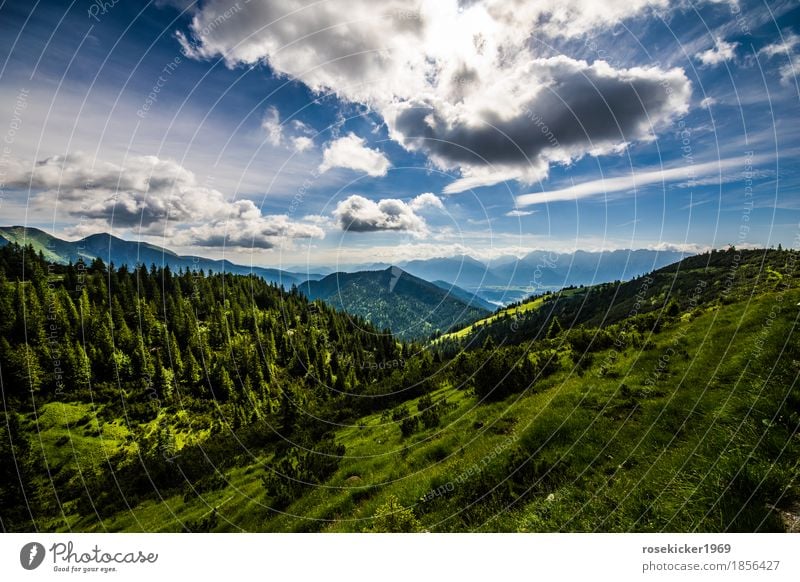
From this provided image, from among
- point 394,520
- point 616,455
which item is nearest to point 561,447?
point 616,455

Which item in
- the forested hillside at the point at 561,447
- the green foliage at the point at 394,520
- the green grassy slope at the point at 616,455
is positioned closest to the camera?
the green grassy slope at the point at 616,455

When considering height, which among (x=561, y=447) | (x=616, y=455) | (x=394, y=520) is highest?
(x=616, y=455)

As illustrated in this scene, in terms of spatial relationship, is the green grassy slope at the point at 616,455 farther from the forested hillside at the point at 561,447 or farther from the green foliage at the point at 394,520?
the green foliage at the point at 394,520

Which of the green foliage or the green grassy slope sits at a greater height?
the green grassy slope

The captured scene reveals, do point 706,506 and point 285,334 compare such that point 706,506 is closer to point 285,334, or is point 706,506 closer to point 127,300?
point 285,334

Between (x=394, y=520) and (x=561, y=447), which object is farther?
(x=561, y=447)

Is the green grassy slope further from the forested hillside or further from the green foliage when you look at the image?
the green foliage

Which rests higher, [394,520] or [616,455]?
[616,455]

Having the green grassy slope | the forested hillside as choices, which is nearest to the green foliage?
the forested hillside

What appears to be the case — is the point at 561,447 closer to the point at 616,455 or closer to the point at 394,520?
the point at 616,455

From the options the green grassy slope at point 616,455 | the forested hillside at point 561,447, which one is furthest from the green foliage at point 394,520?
the green grassy slope at point 616,455

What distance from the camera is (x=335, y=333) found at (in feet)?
431

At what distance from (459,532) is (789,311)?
1760 centimetres
